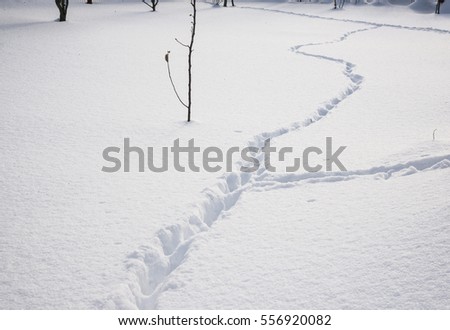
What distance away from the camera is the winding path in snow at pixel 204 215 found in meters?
2.26

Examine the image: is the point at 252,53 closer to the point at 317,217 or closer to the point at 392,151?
the point at 392,151

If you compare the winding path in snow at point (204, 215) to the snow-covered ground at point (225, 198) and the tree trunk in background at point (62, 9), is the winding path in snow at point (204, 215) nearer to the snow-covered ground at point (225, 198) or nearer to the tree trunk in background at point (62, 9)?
the snow-covered ground at point (225, 198)

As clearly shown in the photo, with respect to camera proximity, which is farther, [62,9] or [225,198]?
[62,9]

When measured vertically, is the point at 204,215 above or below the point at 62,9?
below

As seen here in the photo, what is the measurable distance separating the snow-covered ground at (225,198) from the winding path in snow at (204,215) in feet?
0.04

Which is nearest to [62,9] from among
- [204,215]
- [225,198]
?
[225,198]

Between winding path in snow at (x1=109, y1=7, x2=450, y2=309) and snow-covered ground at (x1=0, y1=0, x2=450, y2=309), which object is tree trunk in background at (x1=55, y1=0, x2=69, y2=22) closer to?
snow-covered ground at (x1=0, y1=0, x2=450, y2=309)

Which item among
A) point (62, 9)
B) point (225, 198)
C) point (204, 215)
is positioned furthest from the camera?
point (62, 9)

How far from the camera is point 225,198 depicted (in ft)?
10.5

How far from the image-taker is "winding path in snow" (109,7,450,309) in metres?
2.26

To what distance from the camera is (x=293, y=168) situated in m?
3.69

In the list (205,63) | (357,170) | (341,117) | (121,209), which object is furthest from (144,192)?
(205,63)

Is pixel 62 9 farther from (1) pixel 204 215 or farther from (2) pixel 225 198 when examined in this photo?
(1) pixel 204 215

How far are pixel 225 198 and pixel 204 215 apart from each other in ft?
1.01
